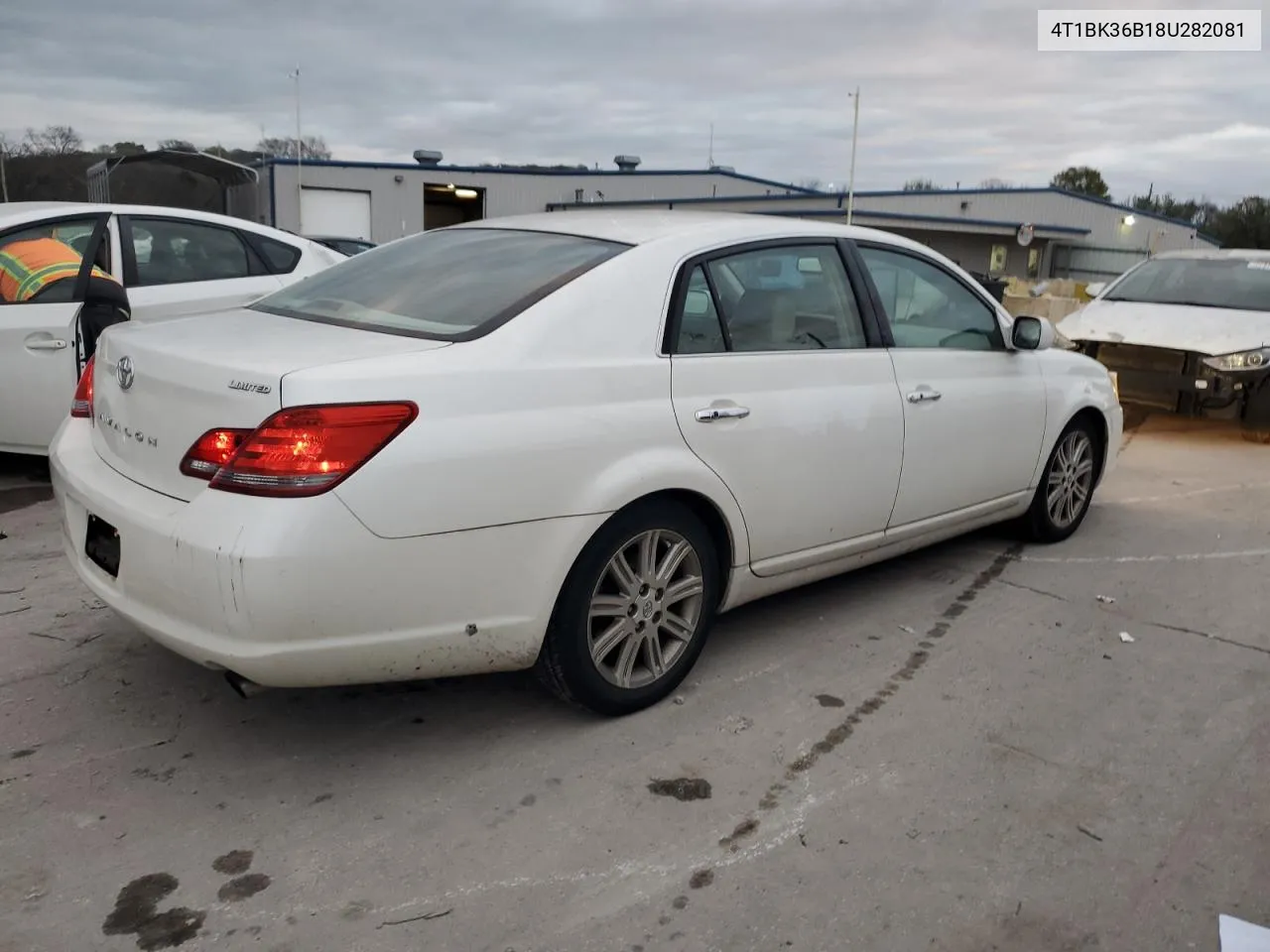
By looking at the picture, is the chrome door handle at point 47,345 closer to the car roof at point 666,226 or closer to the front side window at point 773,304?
the car roof at point 666,226

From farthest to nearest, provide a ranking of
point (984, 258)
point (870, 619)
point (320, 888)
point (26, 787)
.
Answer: point (984, 258), point (870, 619), point (26, 787), point (320, 888)

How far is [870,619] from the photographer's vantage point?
4.29m

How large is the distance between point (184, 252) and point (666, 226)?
4007 mm

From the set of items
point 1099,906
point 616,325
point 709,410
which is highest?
point 616,325

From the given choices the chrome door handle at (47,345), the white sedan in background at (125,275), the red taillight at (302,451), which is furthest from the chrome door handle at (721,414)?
the chrome door handle at (47,345)

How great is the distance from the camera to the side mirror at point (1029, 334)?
469 cm

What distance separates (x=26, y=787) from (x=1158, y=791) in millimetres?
3177

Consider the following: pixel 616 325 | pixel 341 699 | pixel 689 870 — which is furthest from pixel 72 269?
pixel 689 870

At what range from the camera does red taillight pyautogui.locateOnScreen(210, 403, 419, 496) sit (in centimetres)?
255

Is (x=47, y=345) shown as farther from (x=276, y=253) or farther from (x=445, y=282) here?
(x=445, y=282)

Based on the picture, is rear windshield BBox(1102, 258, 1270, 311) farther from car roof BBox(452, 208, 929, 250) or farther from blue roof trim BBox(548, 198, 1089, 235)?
blue roof trim BBox(548, 198, 1089, 235)

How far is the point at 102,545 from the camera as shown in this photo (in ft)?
9.84

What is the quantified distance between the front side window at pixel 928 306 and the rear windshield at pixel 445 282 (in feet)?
4.34

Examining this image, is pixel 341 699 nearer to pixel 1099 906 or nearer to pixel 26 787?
pixel 26 787
